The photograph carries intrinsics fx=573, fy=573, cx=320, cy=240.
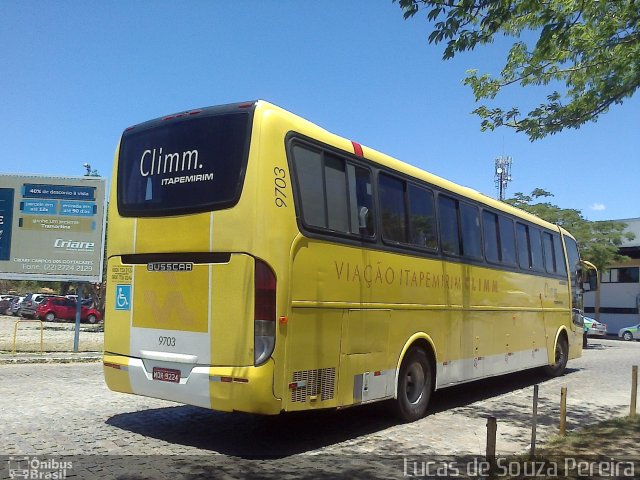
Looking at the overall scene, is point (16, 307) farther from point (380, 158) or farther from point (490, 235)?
point (380, 158)

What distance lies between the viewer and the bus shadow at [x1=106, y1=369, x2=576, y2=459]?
261 inches

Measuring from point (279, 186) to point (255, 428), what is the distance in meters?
3.39

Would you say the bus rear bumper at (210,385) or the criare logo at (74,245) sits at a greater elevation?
the criare logo at (74,245)

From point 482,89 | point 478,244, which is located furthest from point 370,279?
point 482,89

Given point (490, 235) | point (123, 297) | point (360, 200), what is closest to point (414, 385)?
point (360, 200)

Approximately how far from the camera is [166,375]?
6391mm

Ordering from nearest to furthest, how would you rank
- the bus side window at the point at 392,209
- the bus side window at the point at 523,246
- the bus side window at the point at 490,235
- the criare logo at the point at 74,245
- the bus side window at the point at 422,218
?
the bus side window at the point at 392,209 → the bus side window at the point at 422,218 → the bus side window at the point at 490,235 → the bus side window at the point at 523,246 → the criare logo at the point at 74,245

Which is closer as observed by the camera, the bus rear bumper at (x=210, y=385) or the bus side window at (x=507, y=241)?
the bus rear bumper at (x=210, y=385)

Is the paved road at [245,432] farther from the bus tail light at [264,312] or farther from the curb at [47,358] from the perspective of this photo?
the curb at [47,358]

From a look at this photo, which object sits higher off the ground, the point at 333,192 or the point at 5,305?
the point at 333,192

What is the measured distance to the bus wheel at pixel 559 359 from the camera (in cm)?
1395

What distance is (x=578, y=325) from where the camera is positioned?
1522 centimetres

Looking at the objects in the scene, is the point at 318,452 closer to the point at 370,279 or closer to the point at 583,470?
the point at 370,279

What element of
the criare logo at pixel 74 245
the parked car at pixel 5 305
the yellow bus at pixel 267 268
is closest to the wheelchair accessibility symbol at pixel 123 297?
the yellow bus at pixel 267 268
